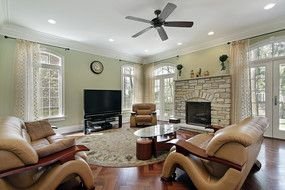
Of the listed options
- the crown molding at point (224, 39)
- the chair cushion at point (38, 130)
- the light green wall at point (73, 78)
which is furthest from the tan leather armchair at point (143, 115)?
the chair cushion at point (38, 130)

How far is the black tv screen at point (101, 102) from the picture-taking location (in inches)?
207

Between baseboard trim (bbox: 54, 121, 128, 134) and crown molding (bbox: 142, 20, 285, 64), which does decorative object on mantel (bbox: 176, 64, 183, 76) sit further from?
baseboard trim (bbox: 54, 121, 128, 134)

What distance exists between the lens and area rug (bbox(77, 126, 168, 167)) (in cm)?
283

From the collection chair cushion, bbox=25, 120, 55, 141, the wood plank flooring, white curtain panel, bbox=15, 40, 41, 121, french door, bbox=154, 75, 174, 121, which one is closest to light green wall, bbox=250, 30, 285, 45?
french door, bbox=154, 75, 174, 121

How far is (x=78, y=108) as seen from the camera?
5488 millimetres

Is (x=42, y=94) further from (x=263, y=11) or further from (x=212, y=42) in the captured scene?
(x=263, y=11)

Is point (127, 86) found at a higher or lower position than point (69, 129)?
higher

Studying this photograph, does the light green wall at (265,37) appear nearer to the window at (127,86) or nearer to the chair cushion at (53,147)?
the window at (127,86)

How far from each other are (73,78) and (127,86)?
2.46 metres

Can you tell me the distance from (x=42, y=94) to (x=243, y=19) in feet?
19.4

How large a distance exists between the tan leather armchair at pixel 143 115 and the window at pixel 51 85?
246cm

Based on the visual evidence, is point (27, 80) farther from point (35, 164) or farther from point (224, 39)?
point (224, 39)

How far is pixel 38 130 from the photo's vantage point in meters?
2.95

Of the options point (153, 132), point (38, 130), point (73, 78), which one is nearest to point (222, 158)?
point (153, 132)
